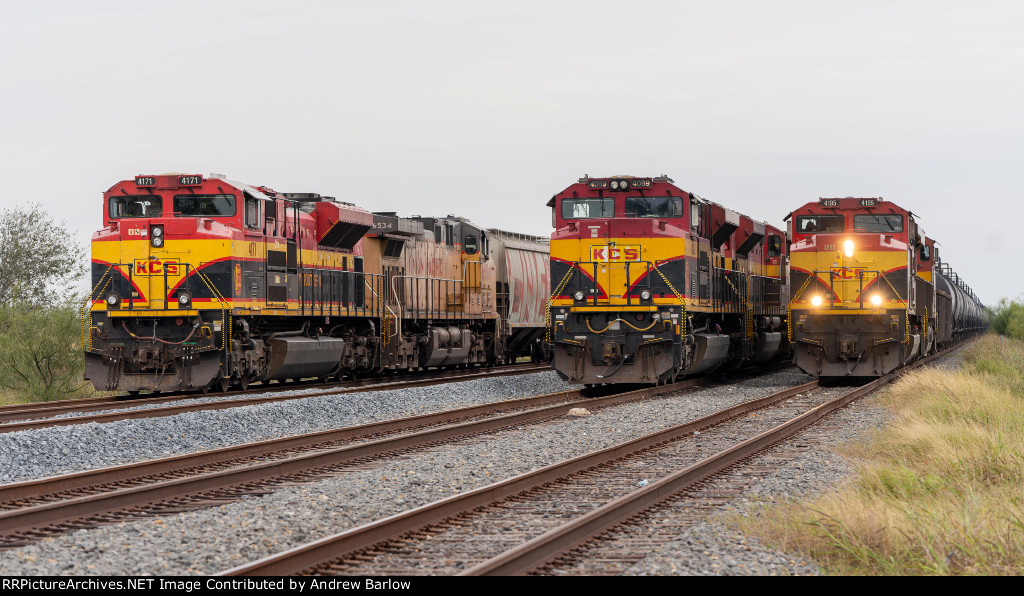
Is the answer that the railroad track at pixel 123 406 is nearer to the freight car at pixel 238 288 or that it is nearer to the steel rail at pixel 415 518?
the freight car at pixel 238 288

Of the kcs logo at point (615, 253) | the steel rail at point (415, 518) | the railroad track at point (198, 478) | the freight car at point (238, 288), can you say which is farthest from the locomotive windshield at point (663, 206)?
the steel rail at point (415, 518)

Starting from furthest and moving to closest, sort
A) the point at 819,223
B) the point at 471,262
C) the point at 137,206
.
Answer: the point at 471,262 < the point at 819,223 < the point at 137,206

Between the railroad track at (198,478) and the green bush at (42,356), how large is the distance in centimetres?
1264

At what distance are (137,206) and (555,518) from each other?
43.2ft

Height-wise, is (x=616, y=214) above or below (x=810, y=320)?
above

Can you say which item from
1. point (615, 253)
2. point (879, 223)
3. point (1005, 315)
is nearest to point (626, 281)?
point (615, 253)

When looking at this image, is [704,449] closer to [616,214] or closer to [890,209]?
[616,214]

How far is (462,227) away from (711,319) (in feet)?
26.4

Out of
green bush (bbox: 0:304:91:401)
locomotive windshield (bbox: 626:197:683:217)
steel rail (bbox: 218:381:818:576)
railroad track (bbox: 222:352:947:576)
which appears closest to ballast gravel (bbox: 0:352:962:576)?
railroad track (bbox: 222:352:947:576)

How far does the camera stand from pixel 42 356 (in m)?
24.3

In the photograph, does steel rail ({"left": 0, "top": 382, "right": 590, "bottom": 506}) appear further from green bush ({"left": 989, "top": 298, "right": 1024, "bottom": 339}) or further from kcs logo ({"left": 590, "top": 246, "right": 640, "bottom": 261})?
green bush ({"left": 989, "top": 298, "right": 1024, "bottom": 339})

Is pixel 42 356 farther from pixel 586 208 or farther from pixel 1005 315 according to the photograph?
pixel 1005 315

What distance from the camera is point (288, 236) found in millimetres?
20656
